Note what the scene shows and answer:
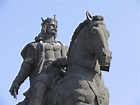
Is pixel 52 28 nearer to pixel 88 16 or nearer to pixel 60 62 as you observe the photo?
pixel 60 62

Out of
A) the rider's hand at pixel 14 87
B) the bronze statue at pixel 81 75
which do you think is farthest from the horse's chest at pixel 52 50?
the rider's hand at pixel 14 87

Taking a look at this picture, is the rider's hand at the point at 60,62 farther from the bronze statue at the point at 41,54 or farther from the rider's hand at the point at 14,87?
the rider's hand at the point at 14,87

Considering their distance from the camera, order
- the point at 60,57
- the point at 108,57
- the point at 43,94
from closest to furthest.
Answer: the point at 108,57 < the point at 43,94 < the point at 60,57

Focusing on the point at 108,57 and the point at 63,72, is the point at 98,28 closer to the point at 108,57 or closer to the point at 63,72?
the point at 108,57

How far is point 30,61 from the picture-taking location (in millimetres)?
11281

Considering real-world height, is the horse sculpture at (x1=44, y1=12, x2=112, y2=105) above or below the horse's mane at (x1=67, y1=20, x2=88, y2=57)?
below

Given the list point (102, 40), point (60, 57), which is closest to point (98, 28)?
point (102, 40)

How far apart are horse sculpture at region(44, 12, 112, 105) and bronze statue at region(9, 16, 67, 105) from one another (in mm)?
753

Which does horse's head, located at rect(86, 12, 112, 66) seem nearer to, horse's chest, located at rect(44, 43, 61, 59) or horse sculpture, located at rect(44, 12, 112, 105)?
horse sculpture, located at rect(44, 12, 112, 105)

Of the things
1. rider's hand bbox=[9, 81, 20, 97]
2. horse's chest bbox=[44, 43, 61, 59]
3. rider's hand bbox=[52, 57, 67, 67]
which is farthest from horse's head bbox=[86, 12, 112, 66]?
rider's hand bbox=[9, 81, 20, 97]

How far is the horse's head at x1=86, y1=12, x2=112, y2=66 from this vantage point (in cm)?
957

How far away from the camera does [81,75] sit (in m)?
9.93

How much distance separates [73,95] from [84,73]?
558mm

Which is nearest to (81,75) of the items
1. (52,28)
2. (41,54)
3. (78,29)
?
(78,29)
